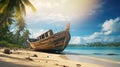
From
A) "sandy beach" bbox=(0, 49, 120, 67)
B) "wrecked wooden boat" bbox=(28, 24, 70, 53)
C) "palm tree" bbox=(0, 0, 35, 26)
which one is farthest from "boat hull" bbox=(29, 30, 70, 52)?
"sandy beach" bbox=(0, 49, 120, 67)

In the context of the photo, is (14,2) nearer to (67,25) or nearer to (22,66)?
(22,66)

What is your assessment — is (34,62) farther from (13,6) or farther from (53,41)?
(53,41)

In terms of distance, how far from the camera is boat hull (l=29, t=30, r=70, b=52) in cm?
4172

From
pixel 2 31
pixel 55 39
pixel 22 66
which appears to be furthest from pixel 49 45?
pixel 22 66

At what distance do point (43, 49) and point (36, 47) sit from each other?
2.32 m

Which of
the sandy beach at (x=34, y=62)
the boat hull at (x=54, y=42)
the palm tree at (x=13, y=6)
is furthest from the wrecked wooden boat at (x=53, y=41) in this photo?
the sandy beach at (x=34, y=62)

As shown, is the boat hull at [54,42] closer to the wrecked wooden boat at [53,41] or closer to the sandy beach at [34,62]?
the wrecked wooden boat at [53,41]

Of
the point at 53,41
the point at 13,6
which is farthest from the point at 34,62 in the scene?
the point at 53,41

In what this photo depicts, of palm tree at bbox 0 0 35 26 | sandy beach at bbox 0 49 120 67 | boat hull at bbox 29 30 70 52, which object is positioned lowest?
sandy beach at bbox 0 49 120 67

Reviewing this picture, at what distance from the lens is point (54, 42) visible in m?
42.2

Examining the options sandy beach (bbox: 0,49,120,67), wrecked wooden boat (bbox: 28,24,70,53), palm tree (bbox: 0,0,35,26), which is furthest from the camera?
wrecked wooden boat (bbox: 28,24,70,53)

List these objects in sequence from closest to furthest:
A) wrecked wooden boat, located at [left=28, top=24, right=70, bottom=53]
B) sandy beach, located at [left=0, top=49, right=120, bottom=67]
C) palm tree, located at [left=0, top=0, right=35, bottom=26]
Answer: sandy beach, located at [left=0, top=49, right=120, bottom=67]
palm tree, located at [left=0, top=0, right=35, bottom=26]
wrecked wooden boat, located at [left=28, top=24, right=70, bottom=53]

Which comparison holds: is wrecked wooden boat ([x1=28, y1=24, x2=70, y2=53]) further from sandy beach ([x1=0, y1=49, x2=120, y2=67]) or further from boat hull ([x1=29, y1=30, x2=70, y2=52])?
sandy beach ([x1=0, y1=49, x2=120, y2=67])

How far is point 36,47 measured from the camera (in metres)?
45.8
